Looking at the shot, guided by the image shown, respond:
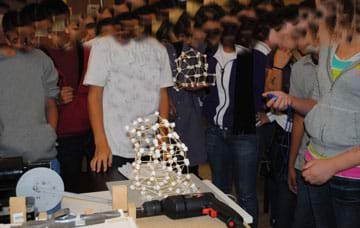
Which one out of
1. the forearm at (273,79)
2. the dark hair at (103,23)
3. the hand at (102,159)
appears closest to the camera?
the dark hair at (103,23)

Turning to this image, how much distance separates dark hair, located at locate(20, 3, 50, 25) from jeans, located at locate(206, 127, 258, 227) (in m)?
0.70

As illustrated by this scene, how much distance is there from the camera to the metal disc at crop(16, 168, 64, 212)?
25.2 inches

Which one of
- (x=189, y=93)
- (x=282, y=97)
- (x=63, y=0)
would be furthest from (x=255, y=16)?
(x=189, y=93)

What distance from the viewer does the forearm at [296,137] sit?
116cm

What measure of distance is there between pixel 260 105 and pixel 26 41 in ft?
2.48

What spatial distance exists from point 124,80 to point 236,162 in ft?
1.68

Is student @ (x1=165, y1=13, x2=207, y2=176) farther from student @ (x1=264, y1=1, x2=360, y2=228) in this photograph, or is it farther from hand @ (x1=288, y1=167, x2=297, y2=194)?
student @ (x1=264, y1=1, x2=360, y2=228)

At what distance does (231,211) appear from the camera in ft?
2.21

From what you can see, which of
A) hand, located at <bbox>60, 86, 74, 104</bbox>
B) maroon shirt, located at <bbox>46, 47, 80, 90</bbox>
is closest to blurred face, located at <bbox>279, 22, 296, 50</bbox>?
maroon shirt, located at <bbox>46, 47, 80, 90</bbox>

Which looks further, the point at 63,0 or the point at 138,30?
the point at 138,30

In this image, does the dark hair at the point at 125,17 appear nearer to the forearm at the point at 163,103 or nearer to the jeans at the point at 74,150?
the forearm at the point at 163,103

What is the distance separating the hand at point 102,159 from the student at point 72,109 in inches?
4.8

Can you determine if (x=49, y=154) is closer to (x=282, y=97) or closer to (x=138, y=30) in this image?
(x=138, y=30)

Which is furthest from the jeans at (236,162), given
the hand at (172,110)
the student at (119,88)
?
the student at (119,88)
